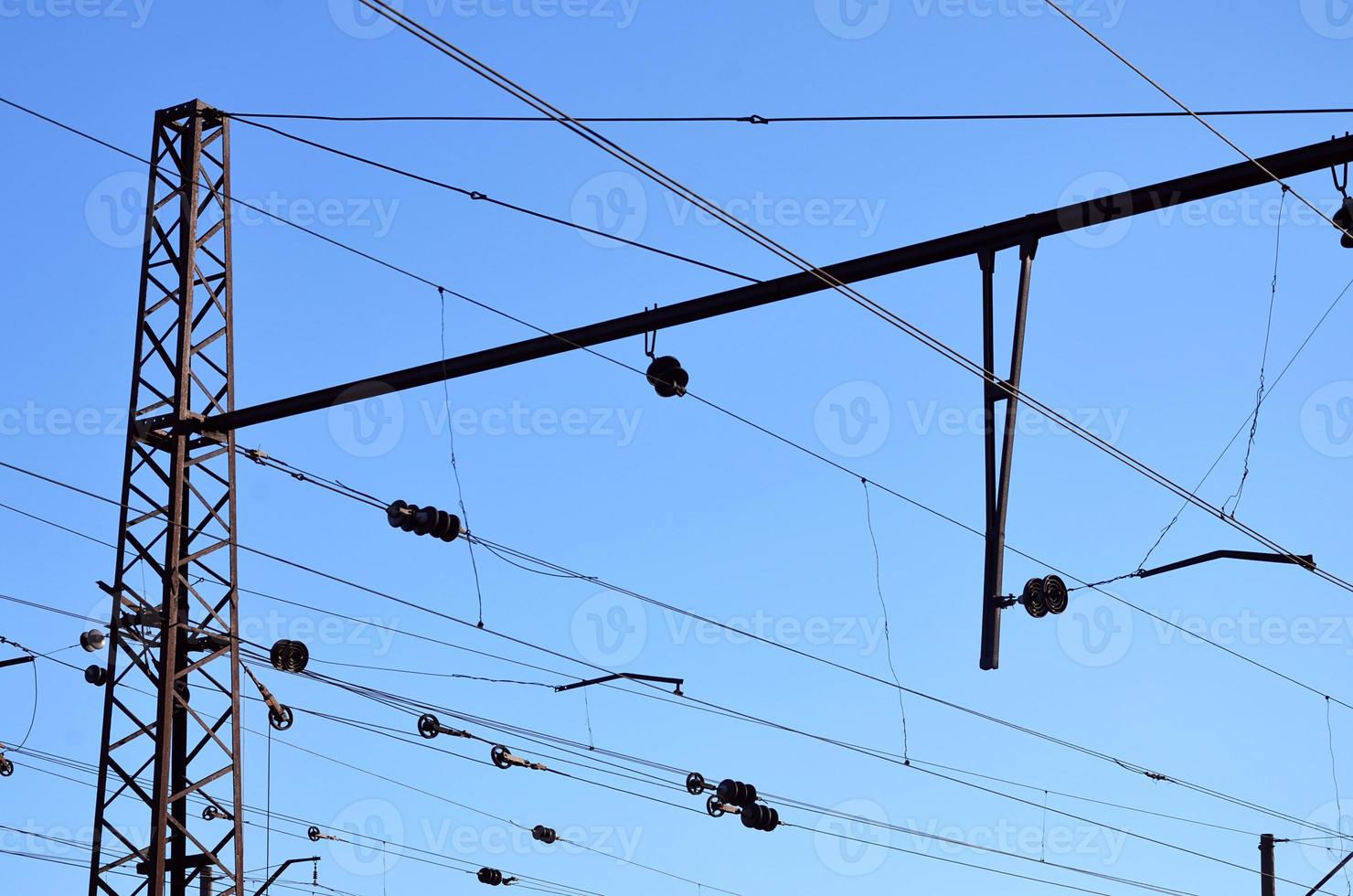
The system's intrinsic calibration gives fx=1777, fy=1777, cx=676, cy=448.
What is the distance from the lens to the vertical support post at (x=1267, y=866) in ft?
111

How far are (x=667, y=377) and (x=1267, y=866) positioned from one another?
81.1ft

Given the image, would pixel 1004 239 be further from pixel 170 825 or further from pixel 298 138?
pixel 170 825

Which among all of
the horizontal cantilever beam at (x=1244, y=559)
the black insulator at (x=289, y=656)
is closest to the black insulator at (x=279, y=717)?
the black insulator at (x=289, y=656)

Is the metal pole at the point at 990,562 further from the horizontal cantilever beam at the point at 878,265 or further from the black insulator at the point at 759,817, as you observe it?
the black insulator at the point at 759,817

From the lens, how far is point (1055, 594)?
15.6 m

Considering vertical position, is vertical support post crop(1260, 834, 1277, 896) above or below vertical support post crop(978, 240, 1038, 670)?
above

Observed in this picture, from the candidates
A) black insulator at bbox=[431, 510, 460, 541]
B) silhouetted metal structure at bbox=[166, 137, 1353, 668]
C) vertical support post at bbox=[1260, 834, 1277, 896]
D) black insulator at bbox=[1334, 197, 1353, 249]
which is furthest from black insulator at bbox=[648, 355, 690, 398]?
vertical support post at bbox=[1260, 834, 1277, 896]

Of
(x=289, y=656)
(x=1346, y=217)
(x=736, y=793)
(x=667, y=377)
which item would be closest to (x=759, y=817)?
(x=736, y=793)

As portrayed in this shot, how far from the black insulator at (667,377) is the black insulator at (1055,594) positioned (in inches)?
153

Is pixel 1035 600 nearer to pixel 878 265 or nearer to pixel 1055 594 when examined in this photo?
pixel 1055 594

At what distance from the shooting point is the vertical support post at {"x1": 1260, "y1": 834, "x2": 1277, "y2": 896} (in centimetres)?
3384

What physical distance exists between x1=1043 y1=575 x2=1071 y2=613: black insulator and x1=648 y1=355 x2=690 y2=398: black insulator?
153 inches

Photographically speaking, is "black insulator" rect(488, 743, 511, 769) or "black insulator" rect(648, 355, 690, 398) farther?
"black insulator" rect(488, 743, 511, 769)

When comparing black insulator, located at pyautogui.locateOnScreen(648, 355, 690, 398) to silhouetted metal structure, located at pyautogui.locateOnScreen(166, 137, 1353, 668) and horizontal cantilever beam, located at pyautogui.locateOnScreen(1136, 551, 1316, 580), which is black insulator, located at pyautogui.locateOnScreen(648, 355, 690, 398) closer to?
silhouetted metal structure, located at pyautogui.locateOnScreen(166, 137, 1353, 668)
